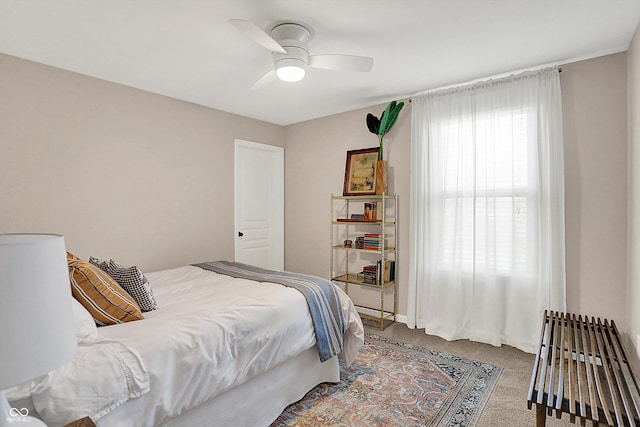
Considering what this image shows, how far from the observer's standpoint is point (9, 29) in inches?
89.0

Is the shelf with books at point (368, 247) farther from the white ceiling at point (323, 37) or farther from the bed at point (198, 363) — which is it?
the white ceiling at point (323, 37)

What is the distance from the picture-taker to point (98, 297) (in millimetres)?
1765

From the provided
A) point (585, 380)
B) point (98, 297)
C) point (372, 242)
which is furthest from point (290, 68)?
point (585, 380)

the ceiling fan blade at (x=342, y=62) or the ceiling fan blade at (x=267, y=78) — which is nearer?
the ceiling fan blade at (x=342, y=62)

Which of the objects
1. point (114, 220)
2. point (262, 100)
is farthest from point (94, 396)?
point (262, 100)

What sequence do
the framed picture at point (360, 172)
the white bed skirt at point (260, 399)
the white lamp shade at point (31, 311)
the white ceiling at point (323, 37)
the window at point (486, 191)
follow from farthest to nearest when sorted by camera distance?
the framed picture at point (360, 172) → the window at point (486, 191) → the white ceiling at point (323, 37) → the white bed skirt at point (260, 399) → the white lamp shade at point (31, 311)

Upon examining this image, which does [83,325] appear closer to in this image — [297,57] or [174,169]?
[297,57]

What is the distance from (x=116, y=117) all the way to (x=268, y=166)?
2018mm

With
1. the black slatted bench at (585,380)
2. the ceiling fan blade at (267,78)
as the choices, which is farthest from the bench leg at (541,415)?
the ceiling fan blade at (267,78)

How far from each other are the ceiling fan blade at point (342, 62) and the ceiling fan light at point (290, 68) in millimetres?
105

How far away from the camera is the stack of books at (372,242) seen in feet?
12.4

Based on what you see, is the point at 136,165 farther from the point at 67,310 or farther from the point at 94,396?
the point at 67,310

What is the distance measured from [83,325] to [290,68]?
6.14 feet

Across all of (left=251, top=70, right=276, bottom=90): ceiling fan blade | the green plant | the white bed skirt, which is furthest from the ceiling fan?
the white bed skirt
